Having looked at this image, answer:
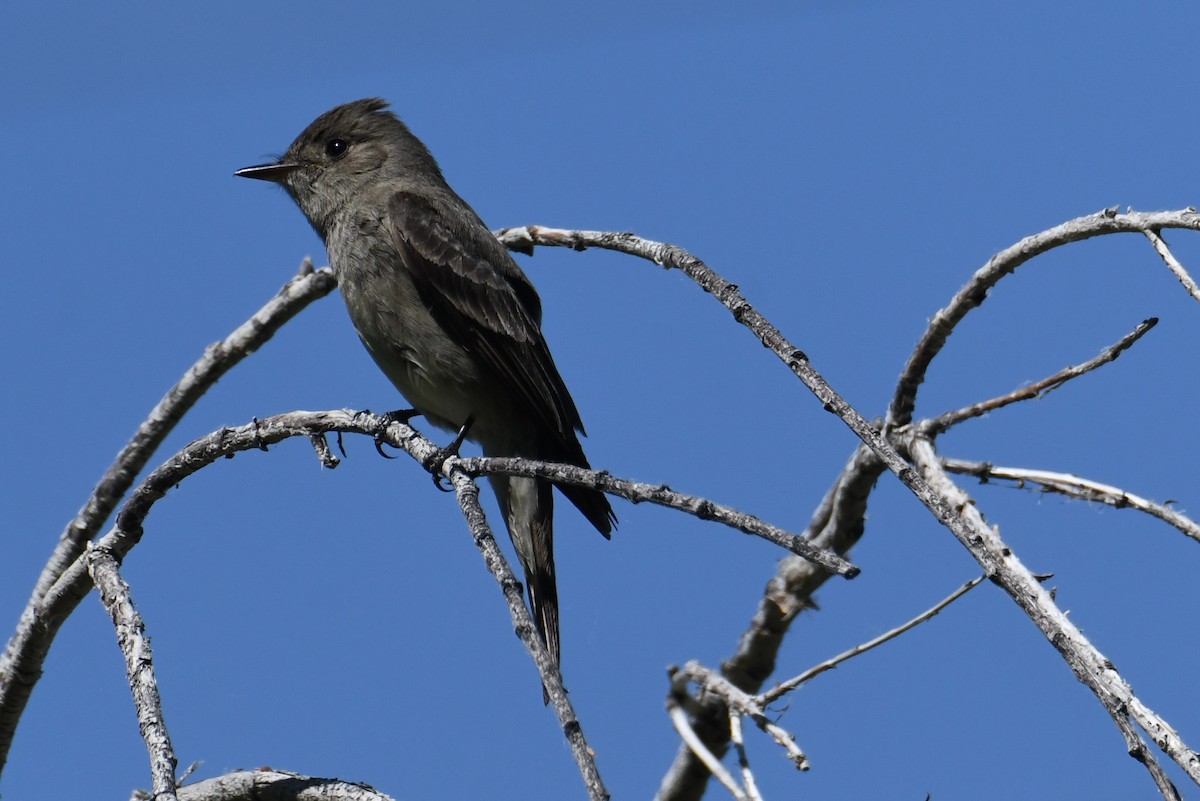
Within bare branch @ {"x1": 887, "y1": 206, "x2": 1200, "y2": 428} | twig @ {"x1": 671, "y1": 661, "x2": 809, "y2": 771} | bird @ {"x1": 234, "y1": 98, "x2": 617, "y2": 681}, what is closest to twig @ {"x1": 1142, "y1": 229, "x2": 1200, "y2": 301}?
bare branch @ {"x1": 887, "y1": 206, "x2": 1200, "y2": 428}

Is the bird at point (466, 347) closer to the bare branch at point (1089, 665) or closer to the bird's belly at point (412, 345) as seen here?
the bird's belly at point (412, 345)

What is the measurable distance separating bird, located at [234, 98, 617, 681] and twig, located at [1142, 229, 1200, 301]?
2538mm

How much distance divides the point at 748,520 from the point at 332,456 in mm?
1863

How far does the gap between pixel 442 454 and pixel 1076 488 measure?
1813 millimetres

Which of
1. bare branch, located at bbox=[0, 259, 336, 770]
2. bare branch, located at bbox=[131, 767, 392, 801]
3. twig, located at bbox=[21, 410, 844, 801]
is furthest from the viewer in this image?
bare branch, located at bbox=[0, 259, 336, 770]

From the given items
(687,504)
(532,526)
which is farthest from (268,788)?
(532,526)

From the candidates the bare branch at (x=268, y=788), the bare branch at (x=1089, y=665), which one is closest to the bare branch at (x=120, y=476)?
the bare branch at (x=268, y=788)

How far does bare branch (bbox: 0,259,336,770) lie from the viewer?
3.84 meters

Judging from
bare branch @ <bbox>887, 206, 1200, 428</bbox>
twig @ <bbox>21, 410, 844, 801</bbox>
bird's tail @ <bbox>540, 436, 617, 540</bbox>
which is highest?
bird's tail @ <bbox>540, 436, 617, 540</bbox>

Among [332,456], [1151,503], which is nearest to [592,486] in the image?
[332,456]

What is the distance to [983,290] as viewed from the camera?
12.8 ft

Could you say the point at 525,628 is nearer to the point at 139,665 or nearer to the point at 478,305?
the point at 139,665

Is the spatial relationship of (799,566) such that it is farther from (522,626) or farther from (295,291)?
(522,626)

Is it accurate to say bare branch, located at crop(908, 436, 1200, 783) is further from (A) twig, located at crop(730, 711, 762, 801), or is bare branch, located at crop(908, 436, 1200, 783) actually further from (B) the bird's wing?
(B) the bird's wing
